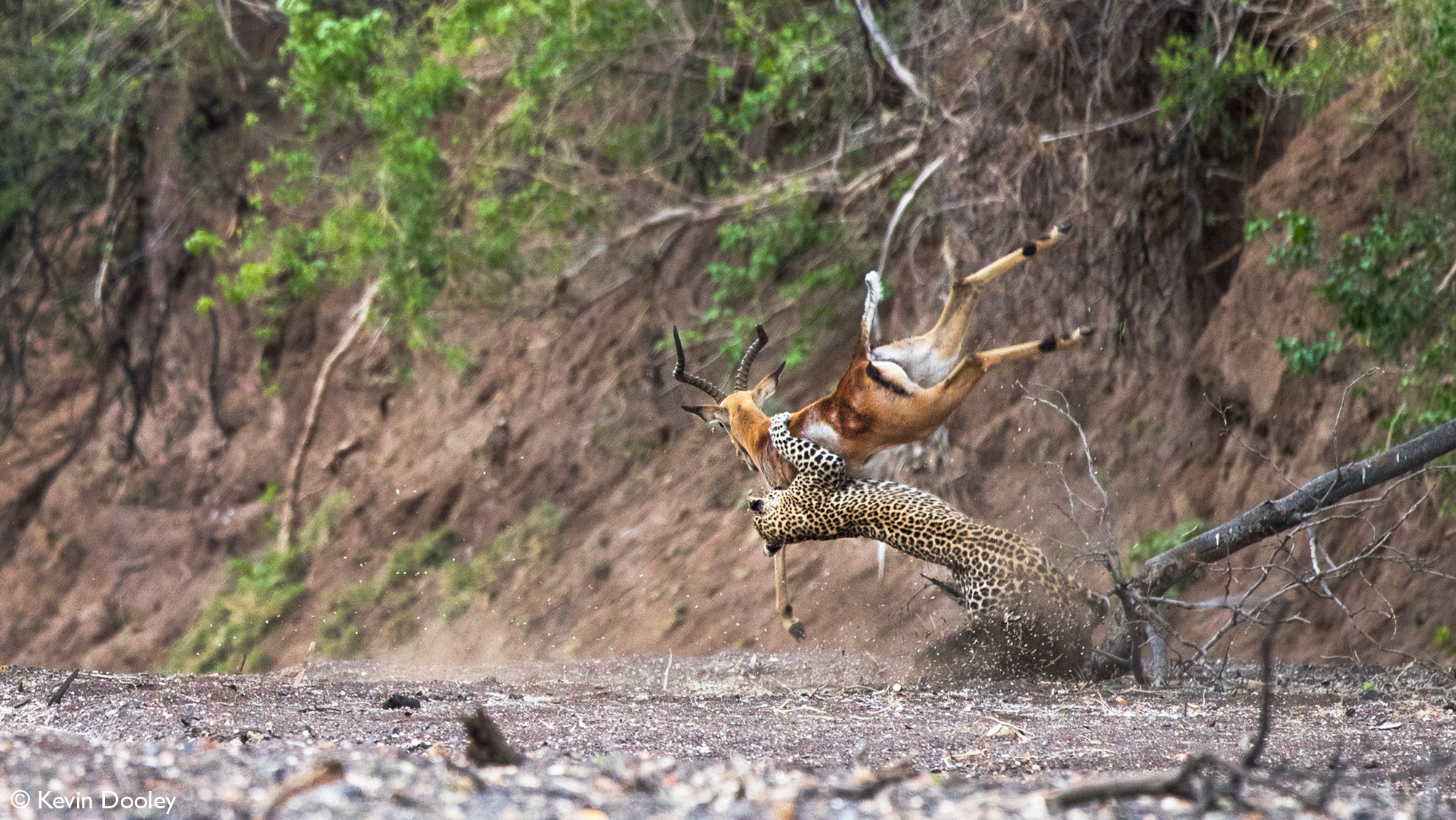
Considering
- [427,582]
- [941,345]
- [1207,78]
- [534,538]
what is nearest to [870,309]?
[941,345]

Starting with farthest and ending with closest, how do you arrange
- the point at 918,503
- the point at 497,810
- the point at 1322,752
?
the point at 918,503 < the point at 1322,752 < the point at 497,810

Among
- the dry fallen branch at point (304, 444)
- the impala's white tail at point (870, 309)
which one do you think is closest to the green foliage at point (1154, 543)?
the impala's white tail at point (870, 309)

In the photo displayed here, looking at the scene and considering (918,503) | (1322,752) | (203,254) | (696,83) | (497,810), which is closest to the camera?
(497,810)

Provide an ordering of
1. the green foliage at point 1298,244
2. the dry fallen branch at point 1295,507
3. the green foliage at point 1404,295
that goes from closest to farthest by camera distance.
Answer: the dry fallen branch at point 1295,507
the green foliage at point 1404,295
the green foliage at point 1298,244

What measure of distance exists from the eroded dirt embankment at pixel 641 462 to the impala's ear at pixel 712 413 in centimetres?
182

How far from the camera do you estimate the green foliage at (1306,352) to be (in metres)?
8.16

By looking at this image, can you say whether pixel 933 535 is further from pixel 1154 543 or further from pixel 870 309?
pixel 1154 543

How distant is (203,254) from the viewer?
16859mm

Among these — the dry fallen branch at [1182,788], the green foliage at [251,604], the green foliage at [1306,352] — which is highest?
the green foliage at [1306,352]

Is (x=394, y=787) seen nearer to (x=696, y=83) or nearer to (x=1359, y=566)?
(x=1359, y=566)

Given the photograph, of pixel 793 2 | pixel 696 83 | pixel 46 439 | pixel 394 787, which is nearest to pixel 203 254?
pixel 46 439

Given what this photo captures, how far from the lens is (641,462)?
42.3 feet

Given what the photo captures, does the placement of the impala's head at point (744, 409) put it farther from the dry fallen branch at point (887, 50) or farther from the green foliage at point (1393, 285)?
the dry fallen branch at point (887, 50)

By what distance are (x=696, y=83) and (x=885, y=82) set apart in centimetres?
215
